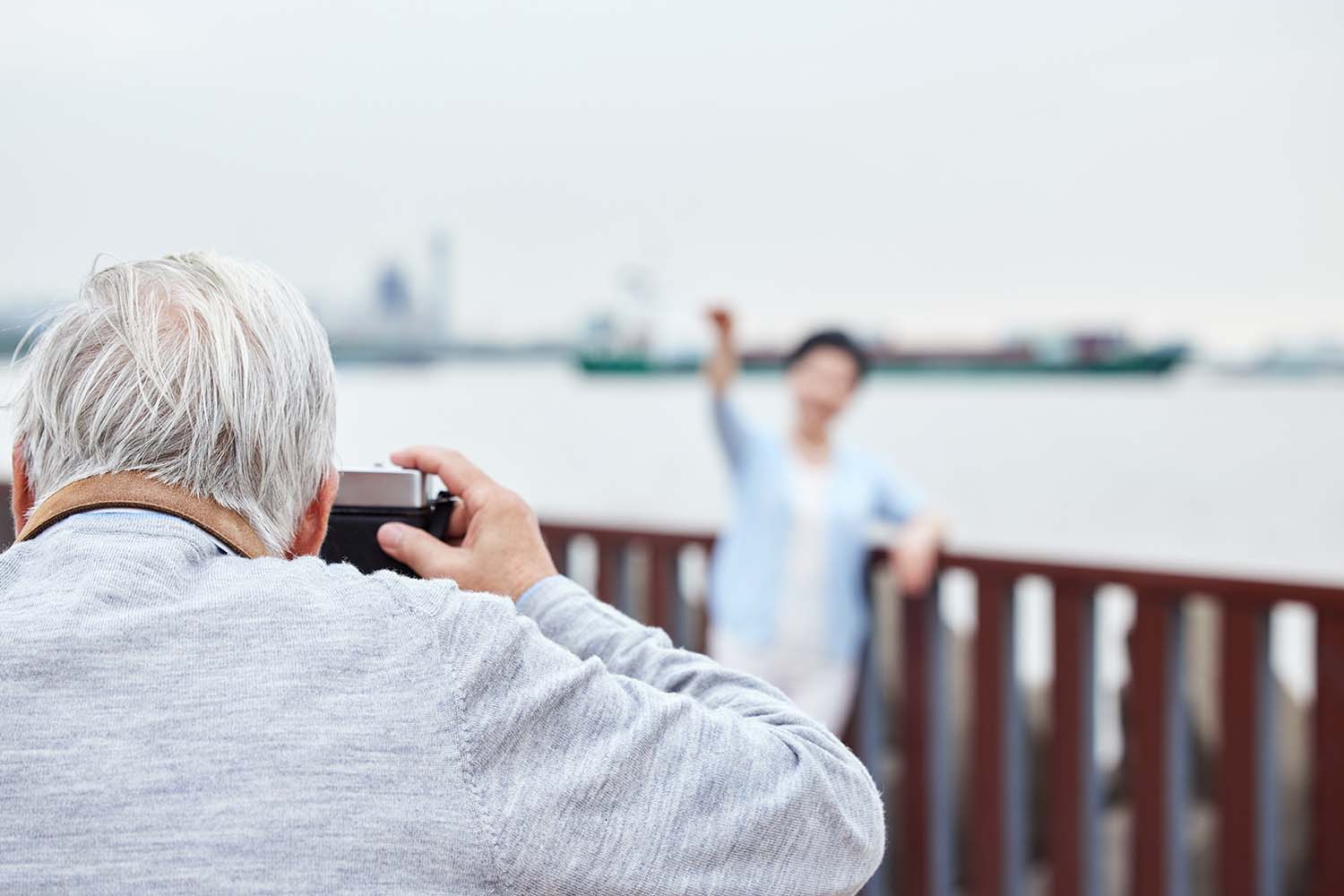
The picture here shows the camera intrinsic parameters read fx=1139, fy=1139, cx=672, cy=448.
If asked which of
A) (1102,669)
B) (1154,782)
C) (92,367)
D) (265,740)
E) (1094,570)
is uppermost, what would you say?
(92,367)

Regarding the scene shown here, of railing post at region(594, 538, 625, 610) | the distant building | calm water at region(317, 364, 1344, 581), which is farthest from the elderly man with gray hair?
calm water at region(317, 364, 1344, 581)

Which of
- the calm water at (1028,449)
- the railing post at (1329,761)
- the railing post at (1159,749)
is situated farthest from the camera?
the calm water at (1028,449)

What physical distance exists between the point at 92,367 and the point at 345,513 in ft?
0.67

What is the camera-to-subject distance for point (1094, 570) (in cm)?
225

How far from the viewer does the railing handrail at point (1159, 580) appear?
204cm

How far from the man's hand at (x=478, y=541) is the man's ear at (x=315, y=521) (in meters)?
0.05

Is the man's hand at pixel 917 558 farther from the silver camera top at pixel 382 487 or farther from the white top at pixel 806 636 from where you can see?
the silver camera top at pixel 382 487

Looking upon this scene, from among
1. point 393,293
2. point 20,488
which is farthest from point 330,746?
point 393,293

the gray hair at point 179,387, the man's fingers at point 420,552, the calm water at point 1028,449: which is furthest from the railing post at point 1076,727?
the calm water at point 1028,449

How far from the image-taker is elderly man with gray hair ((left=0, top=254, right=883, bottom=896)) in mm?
582

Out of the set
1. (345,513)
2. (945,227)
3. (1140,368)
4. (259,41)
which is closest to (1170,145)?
(945,227)

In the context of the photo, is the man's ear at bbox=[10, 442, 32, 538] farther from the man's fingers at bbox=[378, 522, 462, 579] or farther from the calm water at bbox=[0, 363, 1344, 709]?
the calm water at bbox=[0, 363, 1344, 709]

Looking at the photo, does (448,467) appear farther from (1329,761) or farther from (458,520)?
(1329,761)

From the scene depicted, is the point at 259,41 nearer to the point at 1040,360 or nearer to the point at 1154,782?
the point at 1040,360
